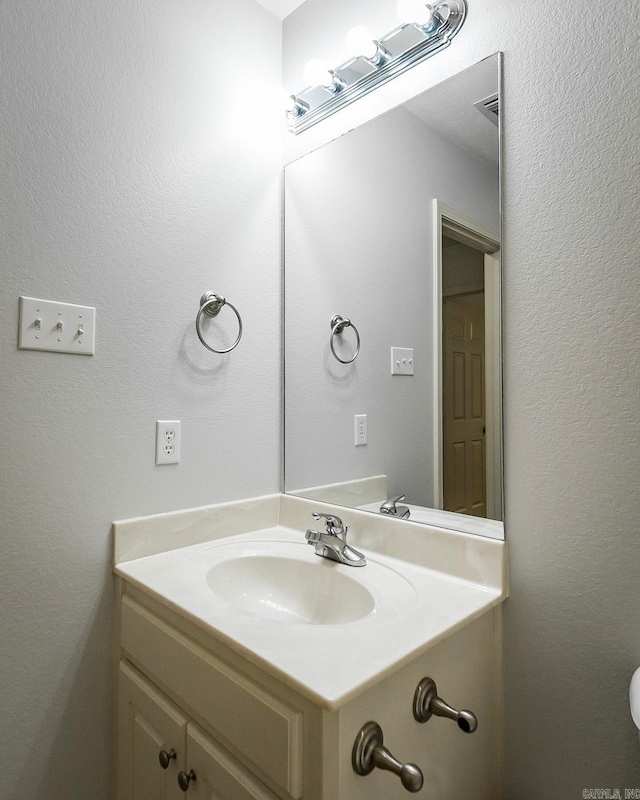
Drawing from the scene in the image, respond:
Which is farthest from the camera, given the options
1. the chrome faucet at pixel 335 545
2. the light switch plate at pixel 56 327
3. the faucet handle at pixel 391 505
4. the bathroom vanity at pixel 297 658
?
the faucet handle at pixel 391 505

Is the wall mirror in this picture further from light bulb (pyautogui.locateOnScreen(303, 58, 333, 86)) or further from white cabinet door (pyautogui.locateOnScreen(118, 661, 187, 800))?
white cabinet door (pyautogui.locateOnScreen(118, 661, 187, 800))

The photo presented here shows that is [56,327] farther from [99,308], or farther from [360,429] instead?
[360,429]

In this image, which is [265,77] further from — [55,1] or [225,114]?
[55,1]

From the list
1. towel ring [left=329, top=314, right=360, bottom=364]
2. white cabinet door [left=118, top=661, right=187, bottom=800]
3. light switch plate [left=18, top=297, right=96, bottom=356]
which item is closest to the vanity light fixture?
towel ring [left=329, top=314, right=360, bottom=364]

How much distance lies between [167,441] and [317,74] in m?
1.12

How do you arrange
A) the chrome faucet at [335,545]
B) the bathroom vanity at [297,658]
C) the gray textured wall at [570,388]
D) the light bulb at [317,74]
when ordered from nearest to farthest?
the bathroom vanity at [297,658] → the gray textured wall at [570,388] → the chrome faucet at [335,545] → the light bulb at [317,74]

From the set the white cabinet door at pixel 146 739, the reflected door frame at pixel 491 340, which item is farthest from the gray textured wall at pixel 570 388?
the white cabinet door at pixel 146 739

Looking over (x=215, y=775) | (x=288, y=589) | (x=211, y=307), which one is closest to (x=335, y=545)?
(x=288, y=589)

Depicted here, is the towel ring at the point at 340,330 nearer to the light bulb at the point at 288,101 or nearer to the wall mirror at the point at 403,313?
the wall mirror at the point at 403,313

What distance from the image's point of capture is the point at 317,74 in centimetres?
136

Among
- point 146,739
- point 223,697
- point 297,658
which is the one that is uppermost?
point 297,658

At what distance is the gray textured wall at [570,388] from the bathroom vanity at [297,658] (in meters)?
0.10

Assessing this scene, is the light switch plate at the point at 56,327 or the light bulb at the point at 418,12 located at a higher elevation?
the light bulb at the point at 418,12

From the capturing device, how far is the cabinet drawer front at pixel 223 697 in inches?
28.0
